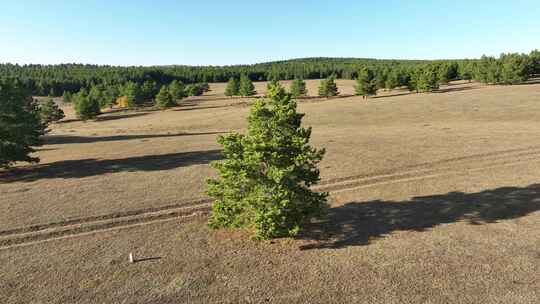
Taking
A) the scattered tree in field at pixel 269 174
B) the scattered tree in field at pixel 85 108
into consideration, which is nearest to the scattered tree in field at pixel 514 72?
the scattered tree in field at pixel 269 174

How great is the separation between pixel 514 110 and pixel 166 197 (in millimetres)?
69421

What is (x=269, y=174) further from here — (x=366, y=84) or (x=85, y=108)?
(x=85, y=108)

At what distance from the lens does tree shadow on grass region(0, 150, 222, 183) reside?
36750 millimetres

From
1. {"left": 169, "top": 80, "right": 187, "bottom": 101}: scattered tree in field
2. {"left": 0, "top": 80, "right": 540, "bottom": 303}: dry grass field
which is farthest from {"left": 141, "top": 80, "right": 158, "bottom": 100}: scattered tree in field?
{"left": 0, "top": 80, "right": 540, "bottom": 303}: dry grass field

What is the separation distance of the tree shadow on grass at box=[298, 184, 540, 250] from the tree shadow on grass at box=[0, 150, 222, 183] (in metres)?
20.6

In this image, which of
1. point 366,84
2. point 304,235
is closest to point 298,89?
point 366,84

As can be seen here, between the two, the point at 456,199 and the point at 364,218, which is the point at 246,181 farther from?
the point at 456,199

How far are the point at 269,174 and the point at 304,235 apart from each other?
4423 mm

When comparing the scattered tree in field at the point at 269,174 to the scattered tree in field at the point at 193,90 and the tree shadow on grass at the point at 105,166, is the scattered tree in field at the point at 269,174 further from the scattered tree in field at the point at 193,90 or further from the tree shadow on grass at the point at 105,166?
the scattered tree in field at the point at 193,90

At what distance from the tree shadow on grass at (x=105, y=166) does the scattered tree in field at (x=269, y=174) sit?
18.8m

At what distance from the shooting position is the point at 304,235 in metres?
20.9

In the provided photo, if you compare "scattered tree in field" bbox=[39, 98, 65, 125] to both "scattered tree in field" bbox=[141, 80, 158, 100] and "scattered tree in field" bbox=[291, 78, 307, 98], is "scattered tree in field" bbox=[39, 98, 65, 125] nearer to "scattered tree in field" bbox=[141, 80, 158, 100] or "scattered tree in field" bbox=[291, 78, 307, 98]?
"scattered tree in field" bbox=[141, 80, 158, 100]

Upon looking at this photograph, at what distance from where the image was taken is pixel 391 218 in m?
22.7

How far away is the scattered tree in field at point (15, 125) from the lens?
3688 centimetres
